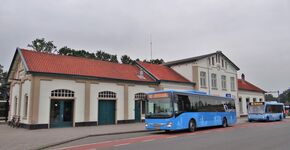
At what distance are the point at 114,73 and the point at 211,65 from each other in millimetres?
16729

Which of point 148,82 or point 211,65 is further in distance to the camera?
point 211,65

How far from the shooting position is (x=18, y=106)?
1038 inches

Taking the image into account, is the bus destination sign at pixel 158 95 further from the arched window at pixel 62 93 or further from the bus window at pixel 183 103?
the arched window at pixel 62 93

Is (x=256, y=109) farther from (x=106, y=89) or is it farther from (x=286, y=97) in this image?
(x=286, y=97)

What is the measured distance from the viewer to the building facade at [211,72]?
123 ft

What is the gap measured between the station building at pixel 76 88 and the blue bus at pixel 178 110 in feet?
28.3

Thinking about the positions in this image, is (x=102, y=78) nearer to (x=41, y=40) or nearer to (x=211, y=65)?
(x=211, y=65)

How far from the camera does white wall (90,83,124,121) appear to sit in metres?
26.4

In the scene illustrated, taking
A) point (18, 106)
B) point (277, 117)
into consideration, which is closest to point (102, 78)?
point (18, 106)

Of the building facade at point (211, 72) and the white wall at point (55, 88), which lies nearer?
the white wall at point (55, 88)

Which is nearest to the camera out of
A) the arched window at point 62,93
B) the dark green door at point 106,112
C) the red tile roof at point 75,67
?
the arched window at point 62,93

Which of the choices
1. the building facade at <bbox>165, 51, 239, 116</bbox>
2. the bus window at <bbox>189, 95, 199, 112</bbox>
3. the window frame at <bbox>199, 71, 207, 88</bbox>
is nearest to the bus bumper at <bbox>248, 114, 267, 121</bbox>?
the building facade at <bbox>165, 51, 239, 116</bbox>

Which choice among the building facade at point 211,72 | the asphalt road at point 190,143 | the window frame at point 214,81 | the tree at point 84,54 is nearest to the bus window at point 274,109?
the building facade at point 211,72

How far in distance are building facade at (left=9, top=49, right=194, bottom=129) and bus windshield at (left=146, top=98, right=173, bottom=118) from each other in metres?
4.16
